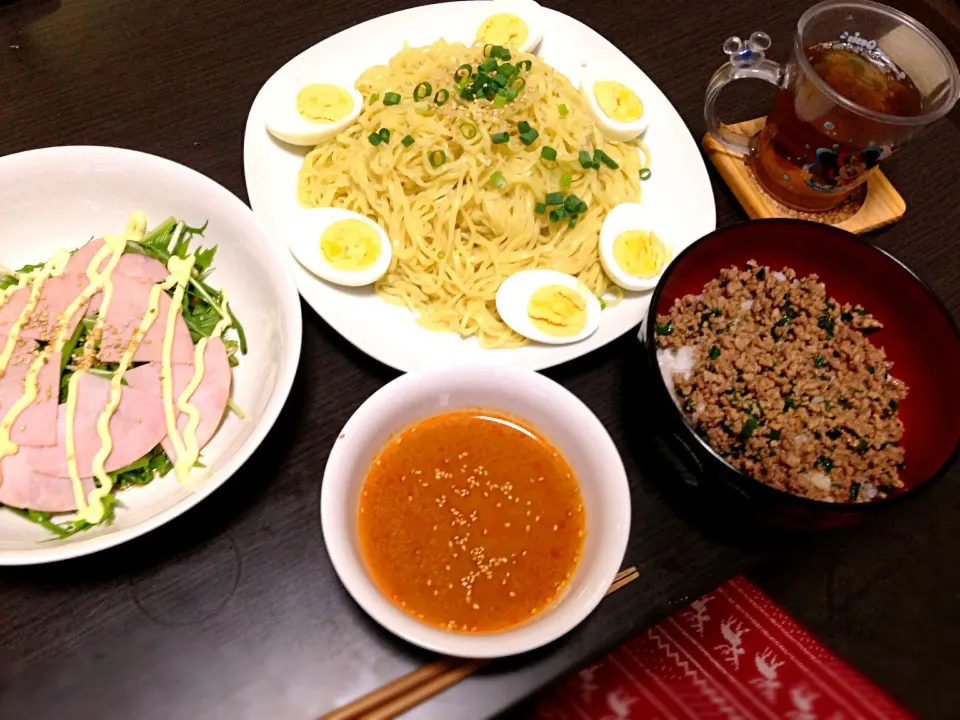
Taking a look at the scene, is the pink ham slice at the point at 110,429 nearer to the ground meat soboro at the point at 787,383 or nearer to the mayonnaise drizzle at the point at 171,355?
the mayonnaise drizzle at the point at 171,355

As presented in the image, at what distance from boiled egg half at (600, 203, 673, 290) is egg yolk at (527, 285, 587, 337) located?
5.4 inches

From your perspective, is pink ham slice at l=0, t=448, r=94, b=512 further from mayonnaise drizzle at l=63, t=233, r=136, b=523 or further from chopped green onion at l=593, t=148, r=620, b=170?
chopped green onion at l=593, t=148, r=620, b=170

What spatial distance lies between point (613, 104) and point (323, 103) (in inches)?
33.6

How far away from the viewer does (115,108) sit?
2.05 metres

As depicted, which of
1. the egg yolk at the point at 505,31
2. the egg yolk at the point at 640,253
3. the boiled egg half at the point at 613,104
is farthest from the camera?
the egg yolk at the point at 505,31

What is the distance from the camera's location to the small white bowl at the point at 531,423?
3.98 ft

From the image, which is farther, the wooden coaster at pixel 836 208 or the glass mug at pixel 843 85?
the wooden coaster at pixel 836 208

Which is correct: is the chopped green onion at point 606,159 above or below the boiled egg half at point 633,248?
above

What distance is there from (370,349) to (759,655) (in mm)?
1448

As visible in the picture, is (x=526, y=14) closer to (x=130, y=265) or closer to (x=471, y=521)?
(x=130, y=265)

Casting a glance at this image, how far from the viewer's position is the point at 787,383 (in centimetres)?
153

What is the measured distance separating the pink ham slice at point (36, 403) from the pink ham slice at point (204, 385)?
15cm

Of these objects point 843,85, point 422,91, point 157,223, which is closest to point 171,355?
point 157,223

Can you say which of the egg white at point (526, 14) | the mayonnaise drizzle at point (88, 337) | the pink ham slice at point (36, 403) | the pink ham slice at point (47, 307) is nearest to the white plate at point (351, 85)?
the egg white at point (526, 14)
